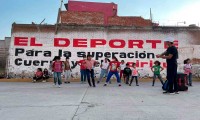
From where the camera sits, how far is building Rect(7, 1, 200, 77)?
21.5 metres

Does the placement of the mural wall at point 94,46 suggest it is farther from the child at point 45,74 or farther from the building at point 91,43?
the child at point 45,74

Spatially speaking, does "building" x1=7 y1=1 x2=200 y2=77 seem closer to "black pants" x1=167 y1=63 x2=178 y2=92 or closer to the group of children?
the group of children

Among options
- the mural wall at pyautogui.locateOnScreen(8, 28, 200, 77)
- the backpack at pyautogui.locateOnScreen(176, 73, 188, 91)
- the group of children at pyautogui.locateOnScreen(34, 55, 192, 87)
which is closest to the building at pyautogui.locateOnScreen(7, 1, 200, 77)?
the mural wall at pyautogui.locateOnScreen(8, 28, 200, 77)

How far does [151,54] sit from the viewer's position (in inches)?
877

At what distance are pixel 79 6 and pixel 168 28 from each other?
52.7ft

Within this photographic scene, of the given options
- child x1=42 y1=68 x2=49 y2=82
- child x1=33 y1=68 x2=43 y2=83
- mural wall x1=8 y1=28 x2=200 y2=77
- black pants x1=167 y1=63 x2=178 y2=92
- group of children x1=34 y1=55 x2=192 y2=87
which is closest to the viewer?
black pants x1=167 y1=63 x2=178 y2=92

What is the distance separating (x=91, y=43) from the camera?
22016 mm

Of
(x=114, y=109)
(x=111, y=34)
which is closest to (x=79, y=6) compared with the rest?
(x=111, y=34)

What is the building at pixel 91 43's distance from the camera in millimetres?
21531

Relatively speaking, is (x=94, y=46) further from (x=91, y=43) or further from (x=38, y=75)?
(x=38, y=75)

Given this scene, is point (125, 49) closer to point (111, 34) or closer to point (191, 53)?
point (111, 34)

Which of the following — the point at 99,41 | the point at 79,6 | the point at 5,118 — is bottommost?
the point at 5,118

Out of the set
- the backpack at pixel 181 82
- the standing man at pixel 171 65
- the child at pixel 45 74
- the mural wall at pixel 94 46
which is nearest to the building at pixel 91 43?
the mural wall at pixel 94 46

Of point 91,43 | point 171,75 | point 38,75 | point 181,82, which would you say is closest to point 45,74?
point 38,75
